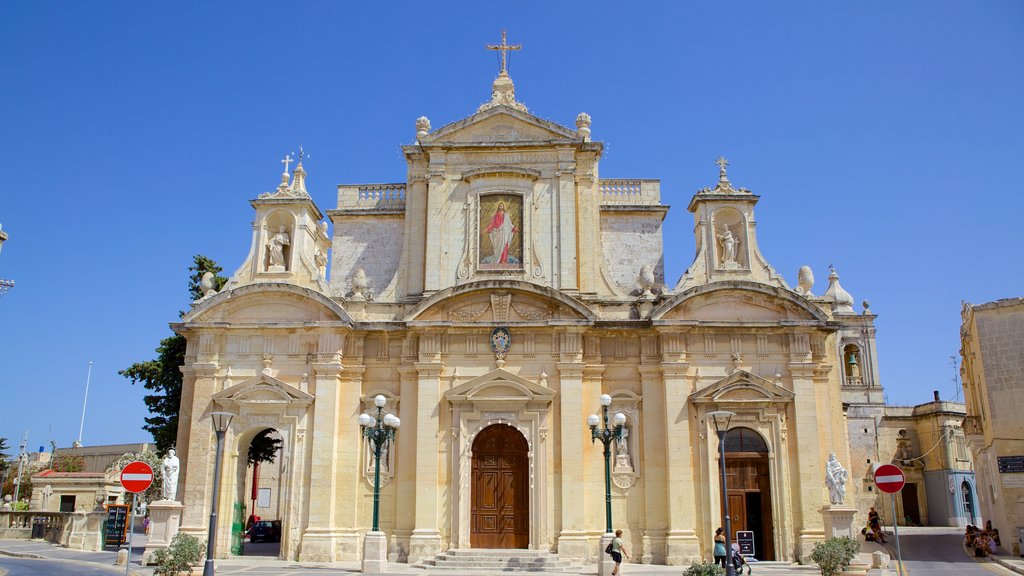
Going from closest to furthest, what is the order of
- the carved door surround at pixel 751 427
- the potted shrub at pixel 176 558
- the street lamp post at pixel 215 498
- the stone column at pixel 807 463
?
the street lamp post at pixel 215 498, the potted shrub at pixel 176 558, the stone column at pixel 807 463, the carved door surround at pixel 751 427

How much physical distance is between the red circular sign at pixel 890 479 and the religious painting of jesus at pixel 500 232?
50.9 ft

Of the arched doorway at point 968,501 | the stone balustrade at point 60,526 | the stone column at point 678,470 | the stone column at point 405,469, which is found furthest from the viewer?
the arched doorway at point 968,501

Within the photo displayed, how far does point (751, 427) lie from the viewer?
27.0 m

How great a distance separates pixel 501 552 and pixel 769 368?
1064cm

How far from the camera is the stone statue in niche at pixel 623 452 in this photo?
88.7 ft

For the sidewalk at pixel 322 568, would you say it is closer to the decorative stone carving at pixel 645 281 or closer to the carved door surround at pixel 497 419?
the carved door surround at pixel 497 419

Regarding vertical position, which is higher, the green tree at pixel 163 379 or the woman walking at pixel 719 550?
the green tree at pixel 163 379

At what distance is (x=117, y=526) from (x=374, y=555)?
13.3 metres

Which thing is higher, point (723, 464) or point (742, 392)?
point (742, 392)

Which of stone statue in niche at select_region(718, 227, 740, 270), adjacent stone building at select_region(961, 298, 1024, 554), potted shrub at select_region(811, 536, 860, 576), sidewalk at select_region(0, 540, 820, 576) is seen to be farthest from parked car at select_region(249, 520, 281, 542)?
adjacent stone building at select_region(961, 298, 1024, 554)

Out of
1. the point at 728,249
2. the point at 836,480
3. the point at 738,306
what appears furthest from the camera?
the point at 728,249

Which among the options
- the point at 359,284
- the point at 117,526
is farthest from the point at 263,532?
the point at 359,284

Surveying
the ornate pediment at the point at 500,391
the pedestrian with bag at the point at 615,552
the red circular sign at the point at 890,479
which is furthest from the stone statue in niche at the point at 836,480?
the red circular sign at the point at 890,479

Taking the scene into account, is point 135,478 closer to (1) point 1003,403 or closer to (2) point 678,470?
(2) point 678,470
